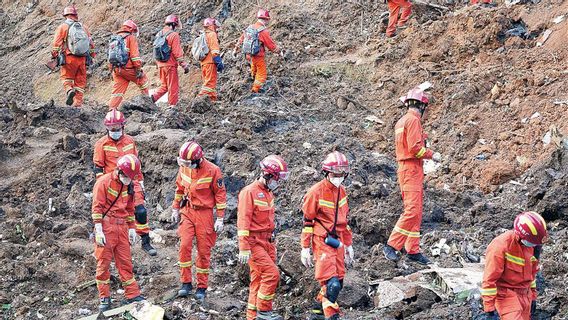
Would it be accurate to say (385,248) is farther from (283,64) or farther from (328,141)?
(283,64)

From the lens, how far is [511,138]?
13789 millimetres

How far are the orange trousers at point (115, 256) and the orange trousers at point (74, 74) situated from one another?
23.6 feet

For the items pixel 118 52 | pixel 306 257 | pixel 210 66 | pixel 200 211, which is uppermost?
pixel 118 52

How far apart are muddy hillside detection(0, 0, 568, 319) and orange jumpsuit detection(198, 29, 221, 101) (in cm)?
33

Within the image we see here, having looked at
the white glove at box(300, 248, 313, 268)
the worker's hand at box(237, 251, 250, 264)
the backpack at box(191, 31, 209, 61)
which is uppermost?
the backpack at box(191, 31, 209, 61)

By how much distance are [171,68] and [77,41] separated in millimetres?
1826

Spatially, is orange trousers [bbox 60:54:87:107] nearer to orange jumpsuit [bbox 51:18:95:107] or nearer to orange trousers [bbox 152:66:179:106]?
orange jumpsuit [bbox 51:18:95:107]

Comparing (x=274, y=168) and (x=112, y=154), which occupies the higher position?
(x=274, y=168)

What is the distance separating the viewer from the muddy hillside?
10.5m

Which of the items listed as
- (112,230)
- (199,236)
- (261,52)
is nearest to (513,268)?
(199,236)

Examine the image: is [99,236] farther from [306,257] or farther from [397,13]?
[397,13]

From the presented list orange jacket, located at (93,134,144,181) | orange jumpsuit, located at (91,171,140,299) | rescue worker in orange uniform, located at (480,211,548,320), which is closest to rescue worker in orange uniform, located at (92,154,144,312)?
orange jumpsuit, located at (91,171,140,299)

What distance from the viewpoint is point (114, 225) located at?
970 centimetres

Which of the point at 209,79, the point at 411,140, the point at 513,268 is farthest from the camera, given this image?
the point at 209,79
